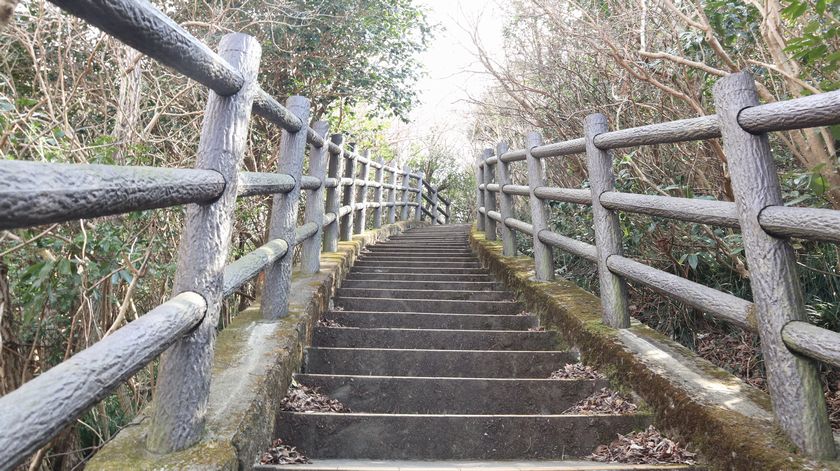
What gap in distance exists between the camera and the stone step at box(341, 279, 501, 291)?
4906 millimetres

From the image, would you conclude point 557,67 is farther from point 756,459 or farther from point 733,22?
point 756,459

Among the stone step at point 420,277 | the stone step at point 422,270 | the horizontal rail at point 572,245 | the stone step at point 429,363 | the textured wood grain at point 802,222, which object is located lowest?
the stone step at point 429,363

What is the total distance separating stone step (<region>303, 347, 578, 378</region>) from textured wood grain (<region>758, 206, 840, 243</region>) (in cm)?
147

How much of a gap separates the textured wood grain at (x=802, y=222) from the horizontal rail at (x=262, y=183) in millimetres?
1651

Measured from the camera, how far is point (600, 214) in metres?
2.89

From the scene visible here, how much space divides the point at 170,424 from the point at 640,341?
1.95 metres

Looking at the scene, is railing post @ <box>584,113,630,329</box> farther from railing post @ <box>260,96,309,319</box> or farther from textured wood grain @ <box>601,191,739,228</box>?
railing post @ <box>260,96,309,319</box>

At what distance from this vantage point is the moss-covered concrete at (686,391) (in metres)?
1.63

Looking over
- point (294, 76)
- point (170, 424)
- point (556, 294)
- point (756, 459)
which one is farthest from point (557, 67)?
point (170, 424)

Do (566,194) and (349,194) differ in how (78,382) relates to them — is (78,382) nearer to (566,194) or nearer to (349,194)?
(566,194)

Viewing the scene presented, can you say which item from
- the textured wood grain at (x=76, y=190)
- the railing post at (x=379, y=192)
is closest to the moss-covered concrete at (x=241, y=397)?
the textured wood grain at (x=76, y=190)

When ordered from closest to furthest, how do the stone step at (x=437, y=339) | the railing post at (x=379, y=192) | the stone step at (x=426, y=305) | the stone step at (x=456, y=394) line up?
1. the stone step at (x=456, y=394)
2. the stone step at (x=437, y=339)
3. the stone step at (x=426, y=305)
4. the railing post at (x=379, y=192)

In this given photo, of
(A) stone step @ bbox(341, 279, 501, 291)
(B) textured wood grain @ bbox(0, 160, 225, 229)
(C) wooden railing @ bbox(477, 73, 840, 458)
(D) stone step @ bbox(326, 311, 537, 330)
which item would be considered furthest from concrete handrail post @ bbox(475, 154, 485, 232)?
(B) textured wood grain @ bbox(0, 160, 225, 229)

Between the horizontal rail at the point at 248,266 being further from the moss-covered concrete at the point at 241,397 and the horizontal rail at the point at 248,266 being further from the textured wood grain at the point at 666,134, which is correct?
the textured wood grain at the point at 666,134
